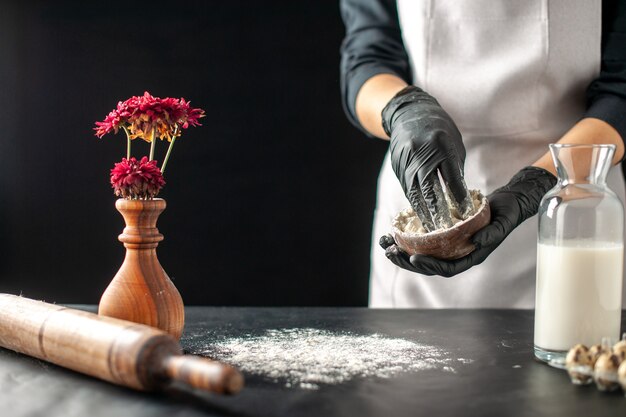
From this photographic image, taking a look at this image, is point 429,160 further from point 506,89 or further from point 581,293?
point 506,89

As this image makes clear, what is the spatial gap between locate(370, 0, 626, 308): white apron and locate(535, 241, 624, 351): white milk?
66 centimetres

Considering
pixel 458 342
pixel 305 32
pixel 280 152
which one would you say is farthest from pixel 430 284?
pixel 305 32

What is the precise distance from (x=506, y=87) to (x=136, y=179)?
0.95m

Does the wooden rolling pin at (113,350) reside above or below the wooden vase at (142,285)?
below

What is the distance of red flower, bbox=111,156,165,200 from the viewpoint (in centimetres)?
101

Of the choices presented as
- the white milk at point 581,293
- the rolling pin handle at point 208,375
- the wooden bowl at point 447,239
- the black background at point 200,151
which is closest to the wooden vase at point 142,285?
the rolling pin handle at point 208,375

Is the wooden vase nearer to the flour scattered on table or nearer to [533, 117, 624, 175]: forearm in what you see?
the flour scattered on table

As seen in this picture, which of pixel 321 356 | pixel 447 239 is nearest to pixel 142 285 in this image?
pixel 321 356

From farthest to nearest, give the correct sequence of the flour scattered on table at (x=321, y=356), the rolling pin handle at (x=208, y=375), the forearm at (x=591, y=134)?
the forearm at (x=591, y=134)
the flour scattered on table at (x=321, y=356)
the rolling pin handle at (x=208, y=375)

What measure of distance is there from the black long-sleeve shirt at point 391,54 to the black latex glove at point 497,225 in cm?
27

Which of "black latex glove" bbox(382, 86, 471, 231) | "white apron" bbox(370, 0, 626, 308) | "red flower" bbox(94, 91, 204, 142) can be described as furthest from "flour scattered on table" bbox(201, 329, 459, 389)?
"white apron" bbox(370, 0, 626, 308)

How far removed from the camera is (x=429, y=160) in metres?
1.25

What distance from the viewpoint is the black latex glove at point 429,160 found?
3.97ft

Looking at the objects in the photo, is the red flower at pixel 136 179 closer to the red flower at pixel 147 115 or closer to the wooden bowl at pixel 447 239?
the red flower at pixel 147 115
